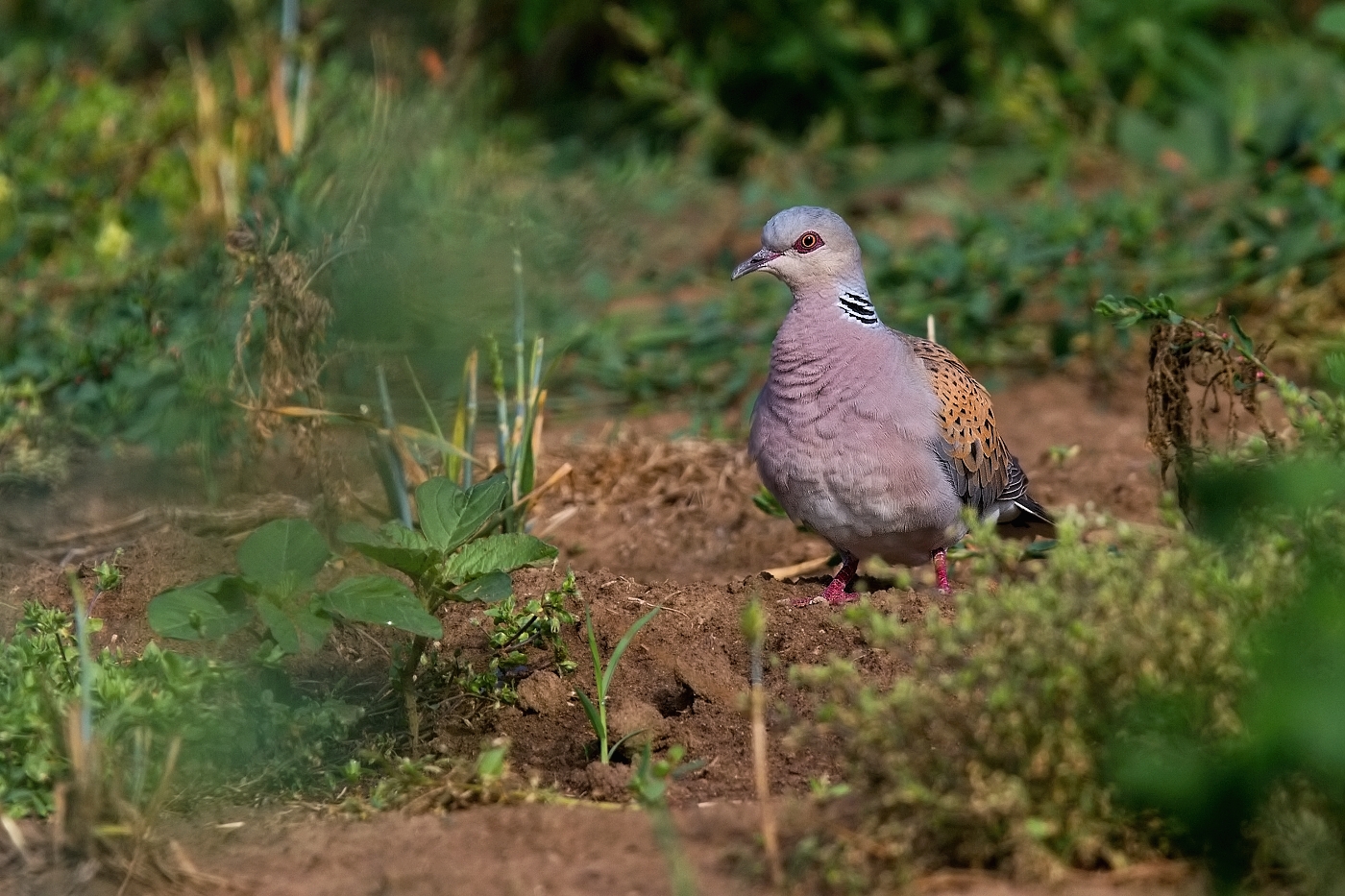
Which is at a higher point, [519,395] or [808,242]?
[808,242]

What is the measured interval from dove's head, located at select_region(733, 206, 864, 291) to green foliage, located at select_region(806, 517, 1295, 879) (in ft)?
5.29

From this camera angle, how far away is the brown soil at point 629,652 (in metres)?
2.79

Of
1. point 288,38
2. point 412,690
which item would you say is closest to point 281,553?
point 412,690

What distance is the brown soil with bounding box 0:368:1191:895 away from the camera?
2.79m

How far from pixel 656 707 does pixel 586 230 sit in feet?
11.6

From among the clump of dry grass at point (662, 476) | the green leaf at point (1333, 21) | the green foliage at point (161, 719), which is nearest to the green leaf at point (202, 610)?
the green foliage at point (161, 719)

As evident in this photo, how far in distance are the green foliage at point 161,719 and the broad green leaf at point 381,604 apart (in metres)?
0.29

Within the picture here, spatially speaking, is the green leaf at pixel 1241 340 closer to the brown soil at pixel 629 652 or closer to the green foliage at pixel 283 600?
the brown soil at pixel 629 652

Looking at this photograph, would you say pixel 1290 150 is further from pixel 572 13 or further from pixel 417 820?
pixel 417 820

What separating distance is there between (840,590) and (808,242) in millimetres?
895

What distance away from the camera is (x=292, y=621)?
3.06 meters

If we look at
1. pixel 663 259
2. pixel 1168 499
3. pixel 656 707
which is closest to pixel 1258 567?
pixel 1168 499

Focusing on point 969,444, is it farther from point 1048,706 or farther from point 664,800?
point 1048,706

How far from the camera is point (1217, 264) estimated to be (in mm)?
6219
